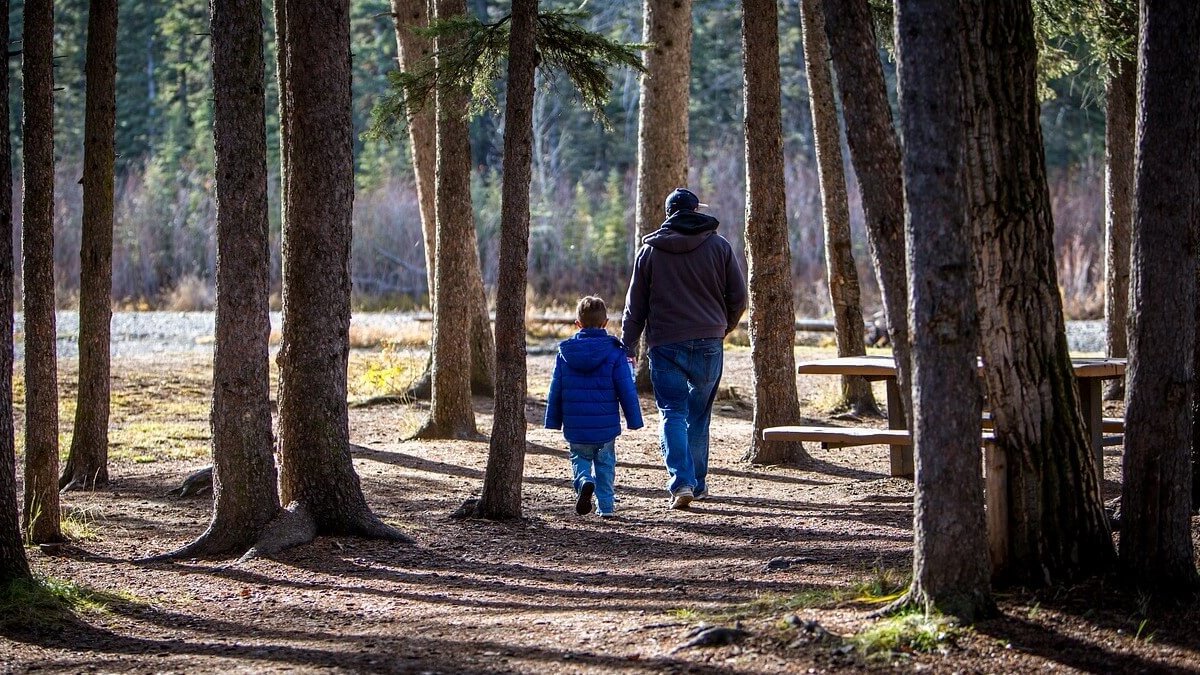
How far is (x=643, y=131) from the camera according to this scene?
15.3 meters

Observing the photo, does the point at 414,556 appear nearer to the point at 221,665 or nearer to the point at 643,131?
the point at 221,665

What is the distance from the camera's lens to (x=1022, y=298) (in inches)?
218

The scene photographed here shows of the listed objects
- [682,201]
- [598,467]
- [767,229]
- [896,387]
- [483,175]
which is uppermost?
[483,175]

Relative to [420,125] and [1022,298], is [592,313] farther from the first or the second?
[420,125]

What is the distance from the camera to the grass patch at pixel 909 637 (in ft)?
16.7

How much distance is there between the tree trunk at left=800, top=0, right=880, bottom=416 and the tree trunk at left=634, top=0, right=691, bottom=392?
173cm

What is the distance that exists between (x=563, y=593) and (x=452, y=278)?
6.49m

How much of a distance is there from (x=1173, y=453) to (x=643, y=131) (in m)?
10.2

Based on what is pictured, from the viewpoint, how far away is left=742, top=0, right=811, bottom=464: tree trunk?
1080 centimetres

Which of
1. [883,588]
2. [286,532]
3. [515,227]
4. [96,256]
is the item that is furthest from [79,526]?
[883,588]

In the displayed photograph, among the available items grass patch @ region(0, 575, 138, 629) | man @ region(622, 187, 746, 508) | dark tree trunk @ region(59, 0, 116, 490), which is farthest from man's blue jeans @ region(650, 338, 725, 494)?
dark tree trunk @ region(59, 0, 116, 490)

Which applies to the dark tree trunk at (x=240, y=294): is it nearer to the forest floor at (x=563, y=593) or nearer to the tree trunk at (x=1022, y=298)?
the forest floor at (x=563, y=593)

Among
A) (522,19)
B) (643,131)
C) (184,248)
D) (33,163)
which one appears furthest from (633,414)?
(184,248)

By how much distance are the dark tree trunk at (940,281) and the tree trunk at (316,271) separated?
427cm
